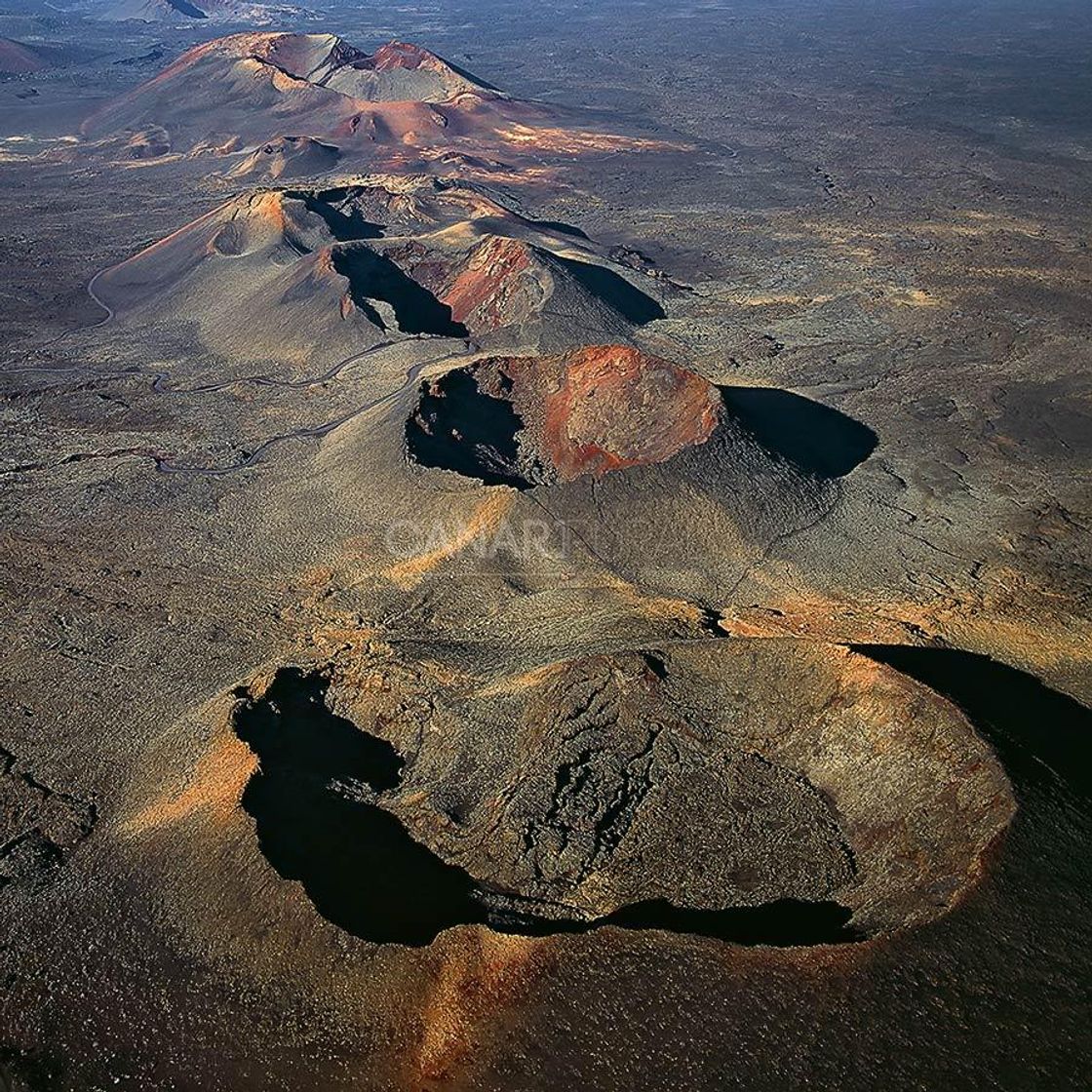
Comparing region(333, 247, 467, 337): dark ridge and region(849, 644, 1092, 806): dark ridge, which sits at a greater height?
region(849, 644, 1092, 806): dark ridge

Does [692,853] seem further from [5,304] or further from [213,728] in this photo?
[5,304]

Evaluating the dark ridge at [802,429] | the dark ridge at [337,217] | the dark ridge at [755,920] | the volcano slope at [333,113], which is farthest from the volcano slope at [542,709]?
the volcano slope at [333,113]

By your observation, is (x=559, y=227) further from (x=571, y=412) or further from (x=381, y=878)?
(x=381, y=878)

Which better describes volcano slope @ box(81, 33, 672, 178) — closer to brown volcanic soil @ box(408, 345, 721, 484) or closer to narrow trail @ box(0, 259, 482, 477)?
narrow trail @ box(0, 259, 482, 477)

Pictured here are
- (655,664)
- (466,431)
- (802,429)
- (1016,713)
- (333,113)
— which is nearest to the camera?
(1016,713)

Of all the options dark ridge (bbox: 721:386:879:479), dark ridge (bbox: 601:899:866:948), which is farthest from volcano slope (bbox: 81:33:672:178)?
dark ridge (bbox: 601:899:866:948)

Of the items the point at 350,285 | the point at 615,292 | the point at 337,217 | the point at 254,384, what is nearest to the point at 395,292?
the point at 350,285
